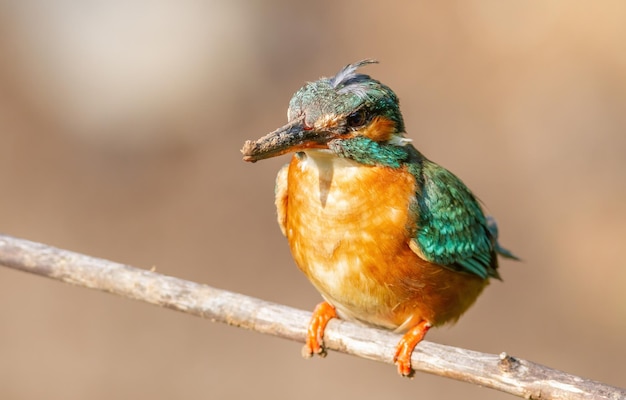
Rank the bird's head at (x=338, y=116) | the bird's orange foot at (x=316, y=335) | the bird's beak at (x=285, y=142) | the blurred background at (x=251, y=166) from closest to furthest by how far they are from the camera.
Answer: the bird's beak at (x=285, y=142) → the bird's head at (x=338, y=116) → the bird's orange foot at (x=316, y=335) → the blurred background at (x=251, y=166)

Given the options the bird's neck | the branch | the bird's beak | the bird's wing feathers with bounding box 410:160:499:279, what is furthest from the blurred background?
the bird's beak

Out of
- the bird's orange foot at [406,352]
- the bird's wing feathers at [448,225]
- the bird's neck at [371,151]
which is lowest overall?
the bird's orange foot at [406,352]

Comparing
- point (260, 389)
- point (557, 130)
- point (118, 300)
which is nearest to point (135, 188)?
point (118, 300)

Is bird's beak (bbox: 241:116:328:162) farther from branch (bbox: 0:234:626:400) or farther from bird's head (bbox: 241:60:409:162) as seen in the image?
branch (bbox: 0:234:626:400)

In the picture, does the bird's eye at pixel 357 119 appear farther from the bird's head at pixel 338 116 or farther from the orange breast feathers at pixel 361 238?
the orange breast feathers at pixel 361 238

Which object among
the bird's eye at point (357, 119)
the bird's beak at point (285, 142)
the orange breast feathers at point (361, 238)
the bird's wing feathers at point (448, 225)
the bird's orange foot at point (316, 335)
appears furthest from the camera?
the bird's orange foot at point (316, 335)

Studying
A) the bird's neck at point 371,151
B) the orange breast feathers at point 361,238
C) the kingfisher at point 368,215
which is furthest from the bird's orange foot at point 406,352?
A: the bird's neck at point 371,151

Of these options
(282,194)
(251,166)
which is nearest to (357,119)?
(282,194)
